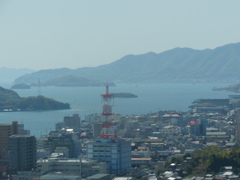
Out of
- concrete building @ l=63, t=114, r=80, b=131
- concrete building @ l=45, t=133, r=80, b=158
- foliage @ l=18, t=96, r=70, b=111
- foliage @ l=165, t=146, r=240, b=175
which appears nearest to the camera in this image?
foliage @ l=165, t=146, r=240, b=175

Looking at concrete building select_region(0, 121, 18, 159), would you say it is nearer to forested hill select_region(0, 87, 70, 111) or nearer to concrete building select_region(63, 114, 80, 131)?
concrete building select_region(63, 114, 80, 131)

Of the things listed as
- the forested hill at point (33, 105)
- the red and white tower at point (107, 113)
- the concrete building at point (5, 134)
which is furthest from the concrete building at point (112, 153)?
the forested hill at point (33, 105)

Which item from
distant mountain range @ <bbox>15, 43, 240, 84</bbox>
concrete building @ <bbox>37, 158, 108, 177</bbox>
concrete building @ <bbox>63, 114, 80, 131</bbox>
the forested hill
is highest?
distant mountain range @ <bbox>15, 43, 240, 84</bbox>

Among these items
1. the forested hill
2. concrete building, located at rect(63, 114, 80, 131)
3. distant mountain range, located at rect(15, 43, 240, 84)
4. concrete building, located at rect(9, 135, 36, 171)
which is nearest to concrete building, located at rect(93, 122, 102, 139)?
concrete building, located at rect(63, 114, 80, 131)

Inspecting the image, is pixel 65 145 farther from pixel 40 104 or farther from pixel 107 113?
pixel 40 104

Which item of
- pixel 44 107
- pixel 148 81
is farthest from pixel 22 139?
pixel 148 81

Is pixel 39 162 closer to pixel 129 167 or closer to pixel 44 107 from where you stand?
pixel 129 167
